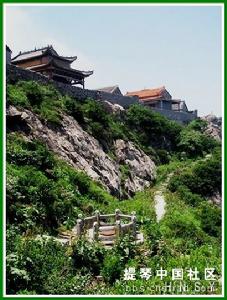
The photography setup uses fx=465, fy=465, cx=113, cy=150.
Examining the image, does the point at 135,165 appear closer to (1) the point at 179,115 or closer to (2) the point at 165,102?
(1) the point at 179,115

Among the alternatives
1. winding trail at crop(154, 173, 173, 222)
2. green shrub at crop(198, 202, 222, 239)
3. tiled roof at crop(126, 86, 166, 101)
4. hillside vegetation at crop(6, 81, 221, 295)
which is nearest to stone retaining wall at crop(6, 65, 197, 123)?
hillside vegetation at crop(6, 81, 221, 295)

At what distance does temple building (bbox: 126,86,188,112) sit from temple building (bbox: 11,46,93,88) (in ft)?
36.0

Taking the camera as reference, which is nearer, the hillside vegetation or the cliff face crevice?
the hillside vegetation

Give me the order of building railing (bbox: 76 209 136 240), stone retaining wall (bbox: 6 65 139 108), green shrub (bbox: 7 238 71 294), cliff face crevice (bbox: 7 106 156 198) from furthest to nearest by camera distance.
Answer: stone retaining wall (bbox: 6 65 139 108), cliff face crevice (bbox: 7 106 156 198), building railing (bbox: 76 209 136 240), green shrub (bbox: 7 238 71 294)

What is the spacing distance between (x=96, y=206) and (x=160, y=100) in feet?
86.2

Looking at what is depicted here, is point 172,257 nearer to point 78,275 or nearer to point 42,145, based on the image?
point 78,275

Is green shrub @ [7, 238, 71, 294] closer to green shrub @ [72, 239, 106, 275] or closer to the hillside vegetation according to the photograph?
the hillside vegetation

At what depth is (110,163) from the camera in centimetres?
2416

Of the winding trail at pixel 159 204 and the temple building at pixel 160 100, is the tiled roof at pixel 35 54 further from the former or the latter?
the winding trail at pixel 159 204

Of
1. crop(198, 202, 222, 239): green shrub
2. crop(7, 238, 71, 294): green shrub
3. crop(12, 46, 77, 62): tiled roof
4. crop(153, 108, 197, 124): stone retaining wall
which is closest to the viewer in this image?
crop(7, 238, 71, 294): green shrub

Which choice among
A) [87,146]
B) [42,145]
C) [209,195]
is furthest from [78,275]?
[209,195]

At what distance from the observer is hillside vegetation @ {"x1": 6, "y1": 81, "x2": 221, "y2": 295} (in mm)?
9672

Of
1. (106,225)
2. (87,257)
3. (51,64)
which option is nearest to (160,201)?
(106,225)

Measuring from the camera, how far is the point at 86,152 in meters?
22.7
